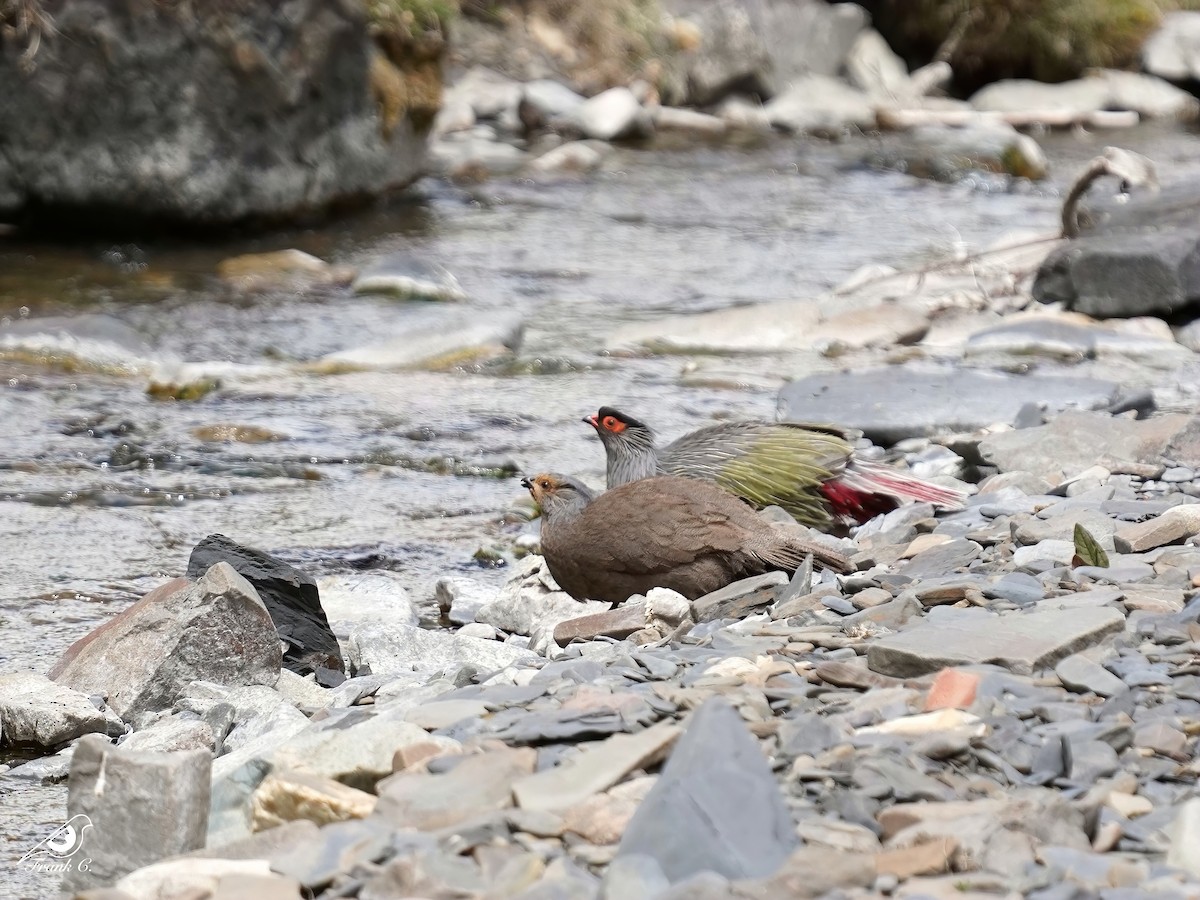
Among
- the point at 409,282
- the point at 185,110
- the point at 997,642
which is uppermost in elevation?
the point at 997,642

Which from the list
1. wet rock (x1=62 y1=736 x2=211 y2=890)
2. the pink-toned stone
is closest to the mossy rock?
the pink-toned stone

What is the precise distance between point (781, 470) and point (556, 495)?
40.6 inches

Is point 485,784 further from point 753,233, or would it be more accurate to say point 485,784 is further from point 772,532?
point 753,233

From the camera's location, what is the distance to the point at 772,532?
432cm

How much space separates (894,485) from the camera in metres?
5.26

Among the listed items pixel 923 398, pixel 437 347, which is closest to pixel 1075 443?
pixel 923 398

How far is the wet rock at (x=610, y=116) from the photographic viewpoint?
51.5 ft

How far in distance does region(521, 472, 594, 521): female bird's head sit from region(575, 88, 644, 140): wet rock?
11.5 metres

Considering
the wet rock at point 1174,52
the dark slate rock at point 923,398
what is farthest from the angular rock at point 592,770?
the wet rock at point 1174,52

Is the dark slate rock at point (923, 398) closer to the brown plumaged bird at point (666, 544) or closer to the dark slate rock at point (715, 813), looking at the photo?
the brown plumaged bird at point (666, 544)

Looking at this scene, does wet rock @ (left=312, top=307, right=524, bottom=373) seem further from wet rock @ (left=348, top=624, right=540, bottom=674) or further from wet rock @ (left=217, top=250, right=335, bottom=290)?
wet rock @ (left=348, top=624, right=540, bottom=674)

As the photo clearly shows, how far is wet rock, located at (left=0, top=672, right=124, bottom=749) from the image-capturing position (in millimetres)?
3900

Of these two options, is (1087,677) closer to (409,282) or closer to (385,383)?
(385,383)

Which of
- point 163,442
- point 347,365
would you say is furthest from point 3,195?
point 163,442
